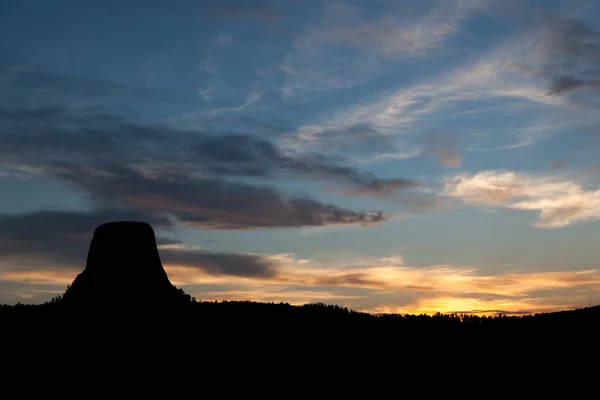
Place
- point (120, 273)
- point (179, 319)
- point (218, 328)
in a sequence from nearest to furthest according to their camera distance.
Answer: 1. point (218, 328)
2. point (179, 319)
3. point (120, 273)

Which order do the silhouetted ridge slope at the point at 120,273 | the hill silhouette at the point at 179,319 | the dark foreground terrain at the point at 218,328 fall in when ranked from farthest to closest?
1. the silhouetted ridge slope at the point at 120,273
2. the hill silhouette at the point at 179,319
3. the dark foreground terrain at the point at 218,328

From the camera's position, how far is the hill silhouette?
28.6 m

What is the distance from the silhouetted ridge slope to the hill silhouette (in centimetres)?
5

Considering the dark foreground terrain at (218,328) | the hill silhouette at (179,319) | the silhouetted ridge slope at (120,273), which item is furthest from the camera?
the silhouetted ridge slope at (120,273)

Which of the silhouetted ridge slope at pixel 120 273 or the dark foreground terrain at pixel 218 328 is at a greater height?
the silhouetted ridge slope at pixel 120 273

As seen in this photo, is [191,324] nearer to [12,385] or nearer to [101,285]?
[101,285]

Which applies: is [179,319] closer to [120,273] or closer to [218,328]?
[218,328]

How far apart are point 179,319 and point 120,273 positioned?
359 centimetres

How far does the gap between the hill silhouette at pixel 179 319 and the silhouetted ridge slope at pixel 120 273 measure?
5 centimetres

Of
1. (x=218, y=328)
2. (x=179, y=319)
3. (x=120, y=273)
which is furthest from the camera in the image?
(x=120, y=273)

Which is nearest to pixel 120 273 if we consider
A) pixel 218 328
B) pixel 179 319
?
pixel 179 319

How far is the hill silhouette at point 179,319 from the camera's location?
28562mm

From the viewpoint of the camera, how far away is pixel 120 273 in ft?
101

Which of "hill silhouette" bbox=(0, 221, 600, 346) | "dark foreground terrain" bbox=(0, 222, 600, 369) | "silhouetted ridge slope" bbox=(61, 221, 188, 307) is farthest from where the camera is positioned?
"silhouetted ridge slope" bbox=(61, 221, 188, 307)
